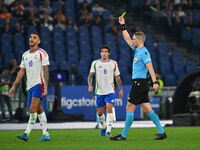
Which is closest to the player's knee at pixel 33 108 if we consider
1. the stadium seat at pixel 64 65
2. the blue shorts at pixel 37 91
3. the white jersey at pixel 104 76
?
the blue shorts at pixel 37 91

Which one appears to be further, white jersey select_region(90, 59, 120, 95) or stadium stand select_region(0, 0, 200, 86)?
stadium stand select_region(0, 0, 200, 86)

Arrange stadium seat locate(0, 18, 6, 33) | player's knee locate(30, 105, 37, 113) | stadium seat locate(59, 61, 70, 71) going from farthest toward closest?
stadium seat locate(0, 18, 6, 33)
stadium seat locate(59, 61, 70, 71)
player's knee locate(30, 105, 37, 113)

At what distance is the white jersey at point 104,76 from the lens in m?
12.1

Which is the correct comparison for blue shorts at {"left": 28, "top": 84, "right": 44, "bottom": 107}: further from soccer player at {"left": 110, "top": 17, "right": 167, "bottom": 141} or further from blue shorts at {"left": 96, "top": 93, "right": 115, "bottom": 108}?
blue shorts at {"left": 96, "top": 93, "right": 115, "bottom": 108}

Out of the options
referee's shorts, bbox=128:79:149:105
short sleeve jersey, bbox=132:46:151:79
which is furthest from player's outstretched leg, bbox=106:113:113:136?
short sleeve jersey, bbox=132:46:151:79

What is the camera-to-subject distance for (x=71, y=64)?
995 inches

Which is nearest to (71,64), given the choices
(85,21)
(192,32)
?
(85,21)

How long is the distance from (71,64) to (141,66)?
1545 centimetres

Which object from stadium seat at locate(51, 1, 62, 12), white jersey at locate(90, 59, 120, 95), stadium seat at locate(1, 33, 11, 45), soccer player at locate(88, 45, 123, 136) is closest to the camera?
soccer player at locate(88, 45, 123, 136)

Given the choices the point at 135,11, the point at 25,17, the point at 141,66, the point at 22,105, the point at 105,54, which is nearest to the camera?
the point at 141,66

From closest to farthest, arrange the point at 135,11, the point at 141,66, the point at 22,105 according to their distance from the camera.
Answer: the point at 141,66, the point at 22,105, the point at 135,11

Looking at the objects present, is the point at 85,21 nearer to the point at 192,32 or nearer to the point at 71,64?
the point at 71,64

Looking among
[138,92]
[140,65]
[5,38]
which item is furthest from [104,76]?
[5,38]

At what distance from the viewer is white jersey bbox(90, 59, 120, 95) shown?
12.1m
